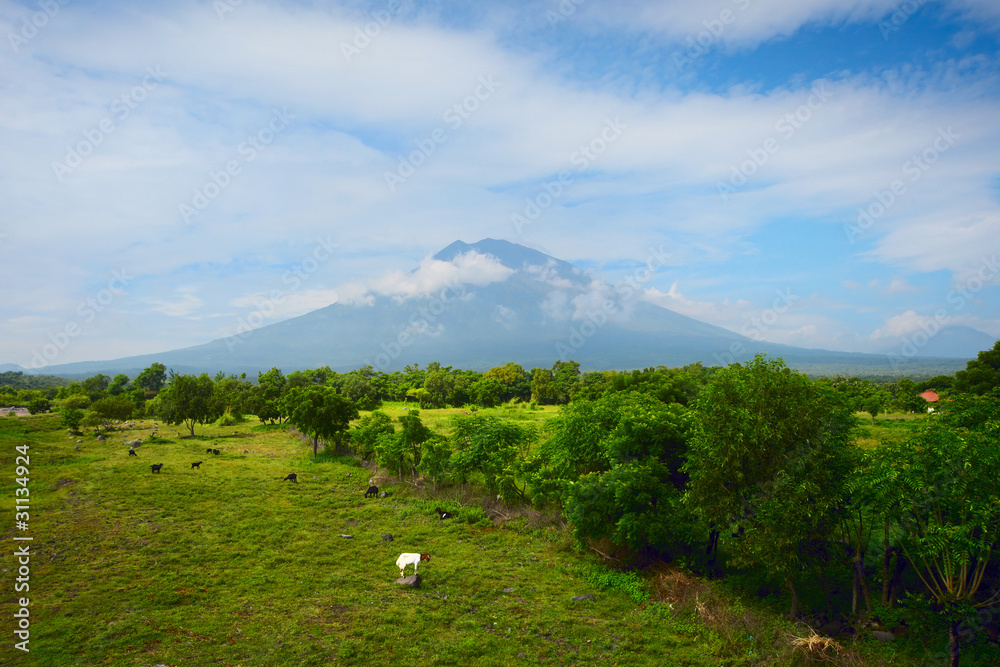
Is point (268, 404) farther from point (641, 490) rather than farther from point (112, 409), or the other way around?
point (641, 490)

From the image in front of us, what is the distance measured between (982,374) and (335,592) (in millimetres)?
39780

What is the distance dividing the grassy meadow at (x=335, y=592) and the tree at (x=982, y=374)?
1122 inches

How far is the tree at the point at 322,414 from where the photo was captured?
30547mm

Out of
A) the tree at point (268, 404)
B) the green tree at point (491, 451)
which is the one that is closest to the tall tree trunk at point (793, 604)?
the green tree at point (491, 451)

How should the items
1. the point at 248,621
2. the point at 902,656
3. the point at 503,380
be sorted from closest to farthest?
the point at 902,656, the point at 248,621, the point at 503,380

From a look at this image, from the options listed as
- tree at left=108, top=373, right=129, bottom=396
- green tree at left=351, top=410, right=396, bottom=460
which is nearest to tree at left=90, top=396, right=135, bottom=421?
green tree at left=351, top=410, right=396, bottom=460

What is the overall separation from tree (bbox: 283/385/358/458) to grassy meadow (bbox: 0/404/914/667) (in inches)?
335

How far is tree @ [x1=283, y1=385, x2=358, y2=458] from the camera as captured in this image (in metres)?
30.5

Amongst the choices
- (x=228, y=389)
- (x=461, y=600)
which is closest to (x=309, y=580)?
(x=461, y=600)

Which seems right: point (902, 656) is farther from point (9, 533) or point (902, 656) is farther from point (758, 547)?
point (9, 533)

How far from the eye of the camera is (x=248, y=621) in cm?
1113

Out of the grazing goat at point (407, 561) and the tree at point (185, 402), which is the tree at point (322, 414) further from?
the grazing goat at point (407, 561)

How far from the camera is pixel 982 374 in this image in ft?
96.9

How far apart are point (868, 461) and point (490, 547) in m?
12.0
